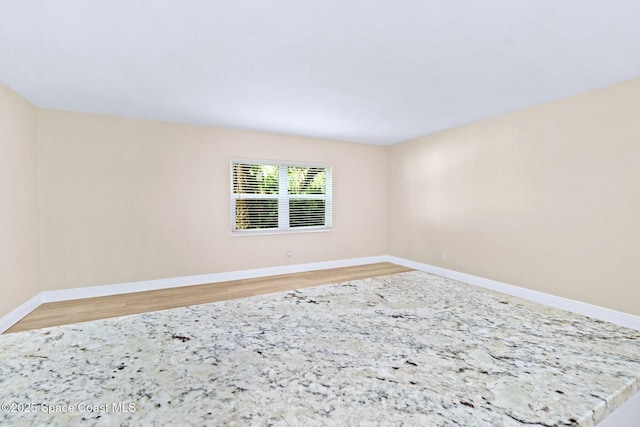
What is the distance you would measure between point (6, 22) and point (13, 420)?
2.54 m

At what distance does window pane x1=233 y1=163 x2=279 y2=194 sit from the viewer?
15.3 ft

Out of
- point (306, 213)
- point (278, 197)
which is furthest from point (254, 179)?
point (306, 213)

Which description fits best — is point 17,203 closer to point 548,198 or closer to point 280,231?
point 280,231

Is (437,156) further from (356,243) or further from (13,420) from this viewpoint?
(13,420)

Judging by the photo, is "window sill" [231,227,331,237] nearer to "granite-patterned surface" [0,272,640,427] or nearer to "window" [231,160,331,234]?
"window" [231,160,331,234]

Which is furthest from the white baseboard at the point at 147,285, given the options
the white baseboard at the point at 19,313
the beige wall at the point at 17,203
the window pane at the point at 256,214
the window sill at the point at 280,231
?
the window pane at the point at 256,214

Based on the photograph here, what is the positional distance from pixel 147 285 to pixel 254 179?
2.12 meters

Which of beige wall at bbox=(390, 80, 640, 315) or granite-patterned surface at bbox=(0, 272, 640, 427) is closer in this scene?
granite-patterned surface at bbox=(0, 272, 640, 427)

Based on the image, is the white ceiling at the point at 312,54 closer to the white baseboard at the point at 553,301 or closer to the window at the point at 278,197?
the window at the point at 278,197

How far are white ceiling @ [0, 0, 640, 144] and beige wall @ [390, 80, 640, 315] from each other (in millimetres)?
357

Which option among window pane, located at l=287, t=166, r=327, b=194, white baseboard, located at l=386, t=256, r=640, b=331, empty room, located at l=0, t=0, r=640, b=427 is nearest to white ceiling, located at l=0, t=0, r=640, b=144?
empty room, located at l=0, t=0, r=640, b=427

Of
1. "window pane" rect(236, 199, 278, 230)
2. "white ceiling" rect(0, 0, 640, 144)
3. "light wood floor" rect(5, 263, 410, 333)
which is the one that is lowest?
"light wood floor" rect(5, 263, 410, 333)

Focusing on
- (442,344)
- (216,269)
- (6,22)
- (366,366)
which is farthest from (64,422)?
(216,269)

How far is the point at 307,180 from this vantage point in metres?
5.22
